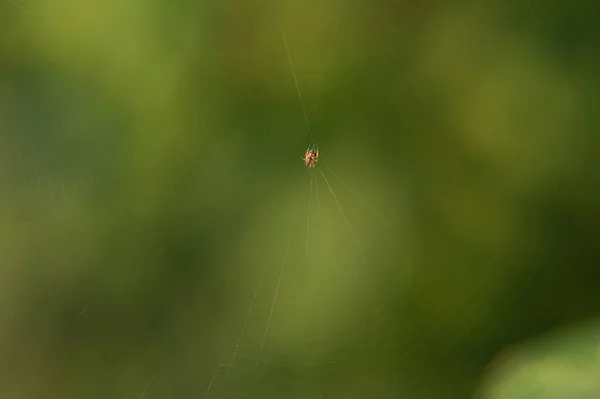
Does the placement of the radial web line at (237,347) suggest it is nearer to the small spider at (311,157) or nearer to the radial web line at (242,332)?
the radial web line at (242,332)

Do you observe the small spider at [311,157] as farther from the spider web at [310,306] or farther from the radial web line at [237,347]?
the radial web line at [237,347]

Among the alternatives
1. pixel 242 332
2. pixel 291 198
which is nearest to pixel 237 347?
pixel 242 332

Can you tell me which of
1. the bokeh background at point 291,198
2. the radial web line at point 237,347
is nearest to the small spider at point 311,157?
the bokeh background at point 291,198

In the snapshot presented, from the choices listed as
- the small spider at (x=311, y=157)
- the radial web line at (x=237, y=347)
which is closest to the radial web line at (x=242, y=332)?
the radial web line at (x=237, y=347)

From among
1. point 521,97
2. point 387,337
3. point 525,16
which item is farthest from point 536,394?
point 525,16

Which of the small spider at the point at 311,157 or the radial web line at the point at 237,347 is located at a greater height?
the small spider at the point at 311,157

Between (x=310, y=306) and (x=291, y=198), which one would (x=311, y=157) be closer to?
(x=291, y=198)

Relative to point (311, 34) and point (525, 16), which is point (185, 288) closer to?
point (311, 34)
